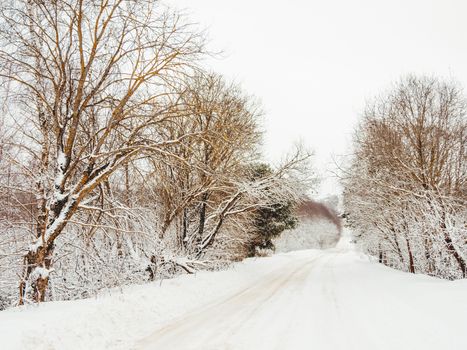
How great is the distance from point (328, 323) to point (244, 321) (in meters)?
1.90

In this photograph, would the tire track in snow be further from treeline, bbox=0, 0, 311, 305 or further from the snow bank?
treeline, bbox=0, 0, 311, 305

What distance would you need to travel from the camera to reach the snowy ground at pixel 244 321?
5797mm

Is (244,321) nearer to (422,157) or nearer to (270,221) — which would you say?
(422,157)

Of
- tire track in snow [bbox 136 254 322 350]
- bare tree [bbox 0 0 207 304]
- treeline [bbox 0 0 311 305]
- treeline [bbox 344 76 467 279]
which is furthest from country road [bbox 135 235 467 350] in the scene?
treeline [bbox 344 76 467 279]

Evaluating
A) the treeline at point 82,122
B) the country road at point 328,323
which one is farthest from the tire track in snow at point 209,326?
the treeline at point 82,122

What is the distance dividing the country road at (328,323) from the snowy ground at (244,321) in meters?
0.02

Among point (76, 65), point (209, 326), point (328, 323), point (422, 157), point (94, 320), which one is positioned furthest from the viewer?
point (422, 157)

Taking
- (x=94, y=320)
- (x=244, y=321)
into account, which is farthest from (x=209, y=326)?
(x=94, y=320)

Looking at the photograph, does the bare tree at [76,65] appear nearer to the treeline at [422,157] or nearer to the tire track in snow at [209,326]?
the tire track in snow at [209,326]

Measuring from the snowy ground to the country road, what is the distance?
2cm

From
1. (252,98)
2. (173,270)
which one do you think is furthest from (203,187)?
(252,98)

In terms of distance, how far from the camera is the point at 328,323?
7535 millimetres

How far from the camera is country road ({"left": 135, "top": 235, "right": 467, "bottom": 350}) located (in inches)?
237

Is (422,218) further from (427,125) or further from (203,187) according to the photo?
(203,187)
